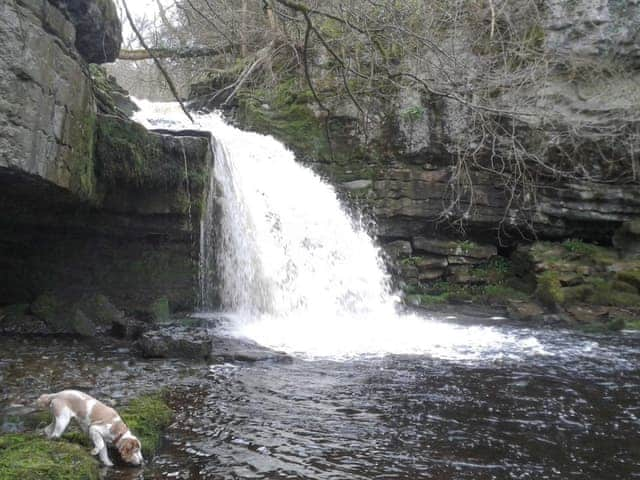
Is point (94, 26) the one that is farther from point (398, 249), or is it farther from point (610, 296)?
point (610, 296)

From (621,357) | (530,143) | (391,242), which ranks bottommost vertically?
(621,357)

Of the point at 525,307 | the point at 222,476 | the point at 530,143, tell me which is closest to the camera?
the point at 222,476

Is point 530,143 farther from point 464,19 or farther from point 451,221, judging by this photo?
point 464,19

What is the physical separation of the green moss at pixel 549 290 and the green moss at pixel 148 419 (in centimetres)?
842

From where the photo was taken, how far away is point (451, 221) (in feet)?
39.3

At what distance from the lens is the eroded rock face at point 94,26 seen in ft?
22.7

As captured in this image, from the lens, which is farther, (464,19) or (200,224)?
(464,19)

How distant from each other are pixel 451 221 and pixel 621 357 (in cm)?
533

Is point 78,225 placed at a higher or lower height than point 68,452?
higher

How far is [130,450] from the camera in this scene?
3078 millimetres

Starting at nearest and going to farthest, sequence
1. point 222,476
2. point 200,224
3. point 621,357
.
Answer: point 222,476 → point 621,357 → point 200,224

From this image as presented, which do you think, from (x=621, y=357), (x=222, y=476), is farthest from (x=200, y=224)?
(x=621, y=357)

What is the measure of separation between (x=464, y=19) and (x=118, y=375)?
407 inches

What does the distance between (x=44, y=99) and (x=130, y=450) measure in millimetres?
3515
